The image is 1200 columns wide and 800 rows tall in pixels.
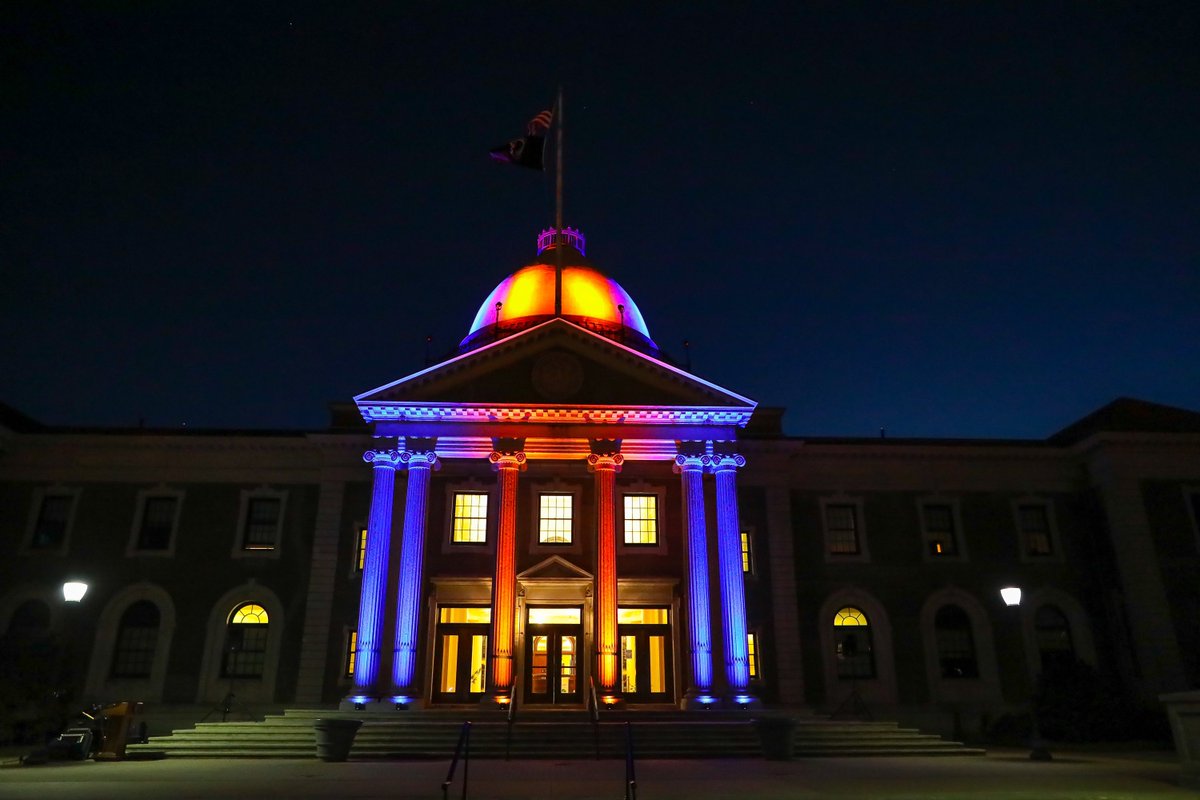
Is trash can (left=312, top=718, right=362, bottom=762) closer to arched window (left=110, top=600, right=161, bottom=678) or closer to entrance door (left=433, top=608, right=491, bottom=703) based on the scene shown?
entrance door (left=433, top=608, right=491, bottom=703)

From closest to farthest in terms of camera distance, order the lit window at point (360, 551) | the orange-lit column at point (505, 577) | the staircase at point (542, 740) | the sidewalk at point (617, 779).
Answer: the sidewalk at point (617, 779)
the staircase at point (542, 740)
the orange-lit column at point (505, 577)
the lit window at point (360, 551)

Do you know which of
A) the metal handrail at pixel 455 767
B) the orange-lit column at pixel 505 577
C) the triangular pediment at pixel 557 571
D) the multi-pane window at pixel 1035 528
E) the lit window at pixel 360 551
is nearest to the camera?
the metal handrail at pixel 455 767

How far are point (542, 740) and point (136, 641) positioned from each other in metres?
16.6

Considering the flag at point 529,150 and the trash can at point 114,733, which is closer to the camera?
the trash can at point 114,733

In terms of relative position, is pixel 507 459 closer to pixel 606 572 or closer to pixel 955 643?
pixel 606 572

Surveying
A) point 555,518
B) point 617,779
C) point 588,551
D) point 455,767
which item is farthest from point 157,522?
point 617,779

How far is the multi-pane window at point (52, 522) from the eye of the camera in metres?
29.1

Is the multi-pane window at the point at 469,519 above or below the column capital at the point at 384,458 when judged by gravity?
below

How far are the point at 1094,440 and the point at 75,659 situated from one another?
36.5m

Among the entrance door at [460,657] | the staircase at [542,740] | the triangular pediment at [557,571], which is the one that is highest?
the triangular pediment at [557,571]

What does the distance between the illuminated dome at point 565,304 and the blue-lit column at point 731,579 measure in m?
11.7

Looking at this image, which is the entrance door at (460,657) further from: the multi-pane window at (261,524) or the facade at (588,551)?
the multi-pane window at (261,524)

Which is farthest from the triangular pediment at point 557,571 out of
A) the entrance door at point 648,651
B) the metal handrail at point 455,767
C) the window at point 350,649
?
the metal handrail at point 455,767

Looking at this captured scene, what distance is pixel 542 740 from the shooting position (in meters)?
20.2
